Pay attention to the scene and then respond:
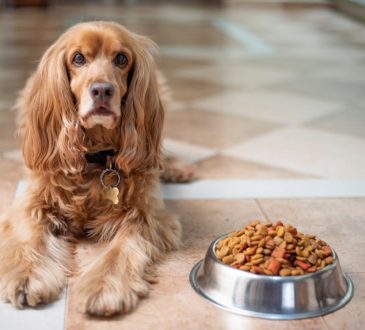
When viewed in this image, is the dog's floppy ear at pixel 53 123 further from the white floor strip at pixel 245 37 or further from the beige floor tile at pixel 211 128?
the white floor strip at pixel 245 37

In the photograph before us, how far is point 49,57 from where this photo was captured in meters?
3.03

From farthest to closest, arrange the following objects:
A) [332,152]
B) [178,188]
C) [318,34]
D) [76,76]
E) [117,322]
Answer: [318,34]
[332,152]
[178,188]
[76,76]
[117,322]

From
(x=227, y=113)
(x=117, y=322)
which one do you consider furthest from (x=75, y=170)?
(x=227, y=113)

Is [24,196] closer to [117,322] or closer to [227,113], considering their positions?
[117,322]

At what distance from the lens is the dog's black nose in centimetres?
276

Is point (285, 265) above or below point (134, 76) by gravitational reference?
below

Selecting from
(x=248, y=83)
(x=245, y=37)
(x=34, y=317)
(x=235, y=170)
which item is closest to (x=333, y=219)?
(x=235, y=170)

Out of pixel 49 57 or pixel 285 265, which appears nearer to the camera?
pixel 285 265

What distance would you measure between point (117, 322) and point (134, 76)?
1166 millimetres

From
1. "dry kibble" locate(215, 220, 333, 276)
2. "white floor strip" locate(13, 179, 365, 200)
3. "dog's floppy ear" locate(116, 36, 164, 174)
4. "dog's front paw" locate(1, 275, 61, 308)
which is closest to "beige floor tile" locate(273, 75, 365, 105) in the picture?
"white floor strip" locate(13, 179, 365, 200)

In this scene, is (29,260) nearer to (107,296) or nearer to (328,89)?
(107,296)

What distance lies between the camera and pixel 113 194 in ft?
9.96

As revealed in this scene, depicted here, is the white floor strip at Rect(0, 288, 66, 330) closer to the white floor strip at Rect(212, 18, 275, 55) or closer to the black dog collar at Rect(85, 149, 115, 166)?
the black dog collar at Rect(85, 149, 115, 166)

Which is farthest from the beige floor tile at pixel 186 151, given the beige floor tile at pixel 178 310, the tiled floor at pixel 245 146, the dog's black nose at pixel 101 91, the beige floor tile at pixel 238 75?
the beige floor tile at pixel 238 75
